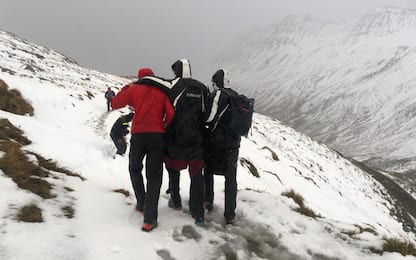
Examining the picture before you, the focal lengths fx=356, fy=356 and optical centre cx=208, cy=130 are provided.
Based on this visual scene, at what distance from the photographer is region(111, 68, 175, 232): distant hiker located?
619 cm

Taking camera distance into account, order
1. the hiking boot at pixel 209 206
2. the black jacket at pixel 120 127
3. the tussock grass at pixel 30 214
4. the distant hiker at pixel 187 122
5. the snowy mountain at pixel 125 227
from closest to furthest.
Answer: the snowy mountain at pixel 125 227
the tussock grass at pixel 30 214
the distant hiker at pixel 187 122
the hiking boot at pixel 209 206
the black jacket at pixel 120 127

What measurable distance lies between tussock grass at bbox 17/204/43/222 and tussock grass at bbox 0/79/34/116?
12.0 metres

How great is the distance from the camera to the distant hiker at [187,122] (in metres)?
6.40

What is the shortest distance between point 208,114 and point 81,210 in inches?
113

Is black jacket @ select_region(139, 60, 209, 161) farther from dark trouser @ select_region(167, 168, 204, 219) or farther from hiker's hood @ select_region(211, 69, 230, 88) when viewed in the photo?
hiker's hood @ select_region(211, 69, 230, 88)

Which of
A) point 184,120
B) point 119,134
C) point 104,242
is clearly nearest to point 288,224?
point 184,120

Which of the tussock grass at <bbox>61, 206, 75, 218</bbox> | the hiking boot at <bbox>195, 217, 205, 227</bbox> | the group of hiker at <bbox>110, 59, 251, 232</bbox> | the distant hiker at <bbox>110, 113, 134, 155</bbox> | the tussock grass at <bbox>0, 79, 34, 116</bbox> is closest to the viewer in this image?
the tussock grass at <bbox>61, 206, 75, 218</bbox>

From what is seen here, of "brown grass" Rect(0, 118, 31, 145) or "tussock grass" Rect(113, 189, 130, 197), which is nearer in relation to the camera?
"tussock grass" Rect(113, 189, 130, 197)

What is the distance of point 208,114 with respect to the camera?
6730 mm

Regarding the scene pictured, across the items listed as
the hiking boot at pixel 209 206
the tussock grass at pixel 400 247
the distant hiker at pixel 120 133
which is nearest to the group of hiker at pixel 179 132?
the hiking boot at pixel 209 206

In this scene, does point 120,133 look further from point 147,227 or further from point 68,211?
point 147,227

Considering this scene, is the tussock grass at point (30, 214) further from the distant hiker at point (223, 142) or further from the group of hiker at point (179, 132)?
the distant hiker at point (223, 142)

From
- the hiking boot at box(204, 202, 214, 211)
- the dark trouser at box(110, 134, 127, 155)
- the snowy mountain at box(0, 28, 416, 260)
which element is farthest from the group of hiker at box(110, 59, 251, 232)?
the dark trouser at box(110, 134, 127, 155)

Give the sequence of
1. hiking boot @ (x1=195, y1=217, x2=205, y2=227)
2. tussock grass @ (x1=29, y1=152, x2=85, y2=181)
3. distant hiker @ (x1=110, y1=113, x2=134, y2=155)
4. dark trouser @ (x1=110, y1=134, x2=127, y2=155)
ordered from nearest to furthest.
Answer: hiking boot @ (x1=195, y1=217, x2=205, y2=227) < tussock grass @ (x1=29, y1=152, x2=85, y2=181) < dark trouser @ (x1=110, y1=134, x2=127, y2=155) < distant hiker @ (x1=110, y1=113, x2=134, y2=155)
